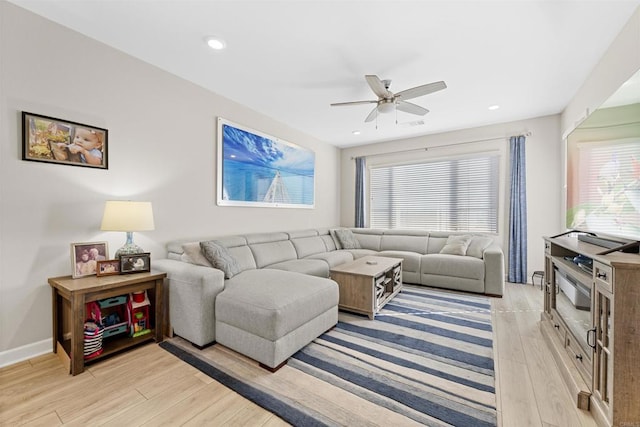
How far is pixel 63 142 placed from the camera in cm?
211

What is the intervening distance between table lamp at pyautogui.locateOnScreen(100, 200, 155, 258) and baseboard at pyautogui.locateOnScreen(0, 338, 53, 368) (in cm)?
78

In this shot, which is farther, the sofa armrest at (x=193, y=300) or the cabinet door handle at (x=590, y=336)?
the sofa armrest at (x=193, y=300)

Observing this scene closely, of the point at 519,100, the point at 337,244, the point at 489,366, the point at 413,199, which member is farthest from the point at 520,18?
the point at 337,244

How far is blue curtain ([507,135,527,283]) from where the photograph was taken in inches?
163

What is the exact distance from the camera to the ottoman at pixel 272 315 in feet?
6.02

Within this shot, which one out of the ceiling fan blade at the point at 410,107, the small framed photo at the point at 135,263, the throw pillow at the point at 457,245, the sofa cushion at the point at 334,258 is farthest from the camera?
the throw pillow at the point at 457,245

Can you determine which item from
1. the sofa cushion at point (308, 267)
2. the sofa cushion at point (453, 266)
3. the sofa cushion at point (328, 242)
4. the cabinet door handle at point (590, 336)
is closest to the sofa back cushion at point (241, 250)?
the sofa cushion at point (308, 267)

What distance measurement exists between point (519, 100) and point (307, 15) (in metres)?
3.10

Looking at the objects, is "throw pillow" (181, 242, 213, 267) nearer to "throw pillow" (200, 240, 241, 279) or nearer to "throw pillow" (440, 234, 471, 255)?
"throw pillow" (200, 240, 241, 279)

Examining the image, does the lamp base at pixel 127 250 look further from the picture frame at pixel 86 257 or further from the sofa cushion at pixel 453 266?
the sofa cushion at pixel 453 266

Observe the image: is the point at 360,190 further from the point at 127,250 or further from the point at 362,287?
the point at 127,250

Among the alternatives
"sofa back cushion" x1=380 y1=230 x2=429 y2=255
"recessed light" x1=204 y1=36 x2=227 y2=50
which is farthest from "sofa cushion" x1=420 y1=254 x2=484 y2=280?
"recessed light" x1=204 y1=36 x2=227 y2=50

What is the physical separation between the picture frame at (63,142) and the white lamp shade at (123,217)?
44 centimetres

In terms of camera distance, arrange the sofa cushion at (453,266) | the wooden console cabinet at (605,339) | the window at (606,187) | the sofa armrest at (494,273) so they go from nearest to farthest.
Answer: the wooden console cabinet at (605,339) < the window at (606,187) < the sofa armrest at (494,273) < the sofa cushion at (453,266)
